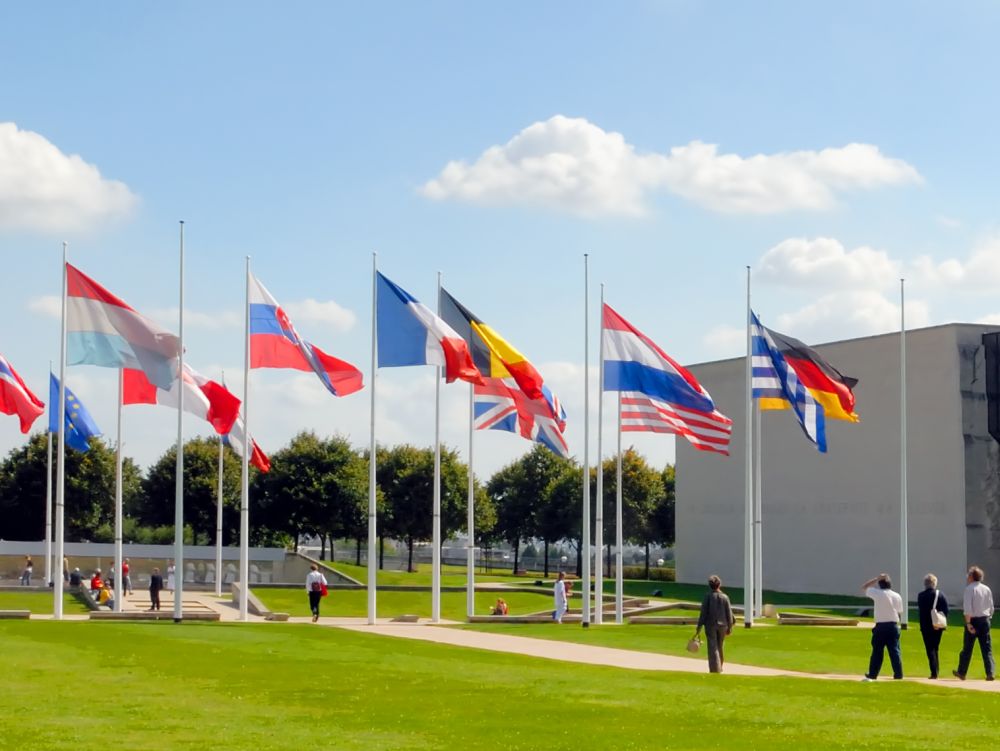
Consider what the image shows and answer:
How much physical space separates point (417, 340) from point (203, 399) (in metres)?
6.71

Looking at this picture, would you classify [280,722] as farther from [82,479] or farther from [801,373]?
[82,479]

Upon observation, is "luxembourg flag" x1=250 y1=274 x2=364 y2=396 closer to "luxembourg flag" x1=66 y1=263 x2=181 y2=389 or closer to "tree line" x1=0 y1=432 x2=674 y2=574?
"luxembourg flag" x1=66 y1=263 x2=181 y2=389

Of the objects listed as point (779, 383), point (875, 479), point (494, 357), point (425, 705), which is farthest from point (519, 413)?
point (875, 479)

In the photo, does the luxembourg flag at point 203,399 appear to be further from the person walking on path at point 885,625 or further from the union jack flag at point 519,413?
the person walking on path at point 885,625

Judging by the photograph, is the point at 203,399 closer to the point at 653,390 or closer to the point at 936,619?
the point at 653,390

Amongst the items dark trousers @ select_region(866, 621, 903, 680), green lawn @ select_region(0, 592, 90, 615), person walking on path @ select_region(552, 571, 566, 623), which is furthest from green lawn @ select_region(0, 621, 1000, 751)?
green lawn @ select_region(0, 592, 90, 615)

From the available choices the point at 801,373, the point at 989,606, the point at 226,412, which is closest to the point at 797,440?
the point at 801,373

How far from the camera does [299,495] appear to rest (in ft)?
307

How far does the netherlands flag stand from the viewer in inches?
1487

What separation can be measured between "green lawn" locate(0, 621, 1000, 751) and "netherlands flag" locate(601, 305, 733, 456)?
36.2 feet

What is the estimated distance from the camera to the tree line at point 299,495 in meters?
92.0

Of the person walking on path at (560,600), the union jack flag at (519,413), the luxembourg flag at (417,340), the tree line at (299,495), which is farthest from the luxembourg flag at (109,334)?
the tree line at (299,495)

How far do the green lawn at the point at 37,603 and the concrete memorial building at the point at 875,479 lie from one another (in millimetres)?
35313

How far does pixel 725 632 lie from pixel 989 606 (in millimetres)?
4802
